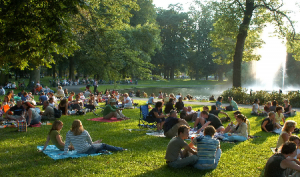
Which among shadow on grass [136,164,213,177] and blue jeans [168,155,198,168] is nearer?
shadow on grass [136,164,213,177]

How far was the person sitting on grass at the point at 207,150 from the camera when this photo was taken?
5.98 meters

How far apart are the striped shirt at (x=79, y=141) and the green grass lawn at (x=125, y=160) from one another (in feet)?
1.23

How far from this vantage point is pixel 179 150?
6.16m

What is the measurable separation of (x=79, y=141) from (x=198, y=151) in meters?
3.01

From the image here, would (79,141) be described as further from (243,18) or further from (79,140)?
(243,18)

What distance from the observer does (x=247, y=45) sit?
29031mm

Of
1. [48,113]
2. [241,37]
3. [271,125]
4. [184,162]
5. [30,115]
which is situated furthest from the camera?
[241,37]

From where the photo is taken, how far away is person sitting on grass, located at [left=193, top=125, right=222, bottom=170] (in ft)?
19.6

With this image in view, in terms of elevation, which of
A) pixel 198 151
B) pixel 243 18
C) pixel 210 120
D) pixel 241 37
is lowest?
pixel 198 151

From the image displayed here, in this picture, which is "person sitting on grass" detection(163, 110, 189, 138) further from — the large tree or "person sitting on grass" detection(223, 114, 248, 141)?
the large tree

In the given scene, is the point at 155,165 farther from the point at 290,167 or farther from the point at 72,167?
the point at 290,167

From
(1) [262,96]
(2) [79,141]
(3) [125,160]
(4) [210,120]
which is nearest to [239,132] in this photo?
(4) [210,120]

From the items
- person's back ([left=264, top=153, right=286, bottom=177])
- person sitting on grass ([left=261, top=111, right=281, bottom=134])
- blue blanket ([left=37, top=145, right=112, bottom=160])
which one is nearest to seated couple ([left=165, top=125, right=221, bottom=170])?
person's back ([left=264, top=153, right=286, bottom=177])

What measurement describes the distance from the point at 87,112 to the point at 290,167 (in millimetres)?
12861
